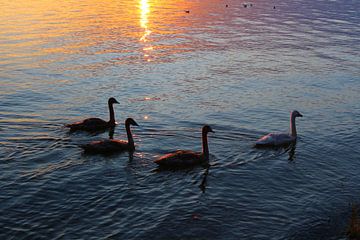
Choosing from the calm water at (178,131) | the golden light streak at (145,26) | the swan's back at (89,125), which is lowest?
the calm water at (178,131)

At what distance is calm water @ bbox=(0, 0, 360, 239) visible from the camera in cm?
1560

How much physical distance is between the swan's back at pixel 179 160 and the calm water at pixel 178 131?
0.35 m

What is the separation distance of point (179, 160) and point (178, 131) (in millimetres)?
5067

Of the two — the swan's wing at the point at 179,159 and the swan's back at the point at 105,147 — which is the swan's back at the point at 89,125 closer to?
the swan's back at the point at 105,147

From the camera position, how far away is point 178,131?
79.7ft

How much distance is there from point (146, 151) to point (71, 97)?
1061cm

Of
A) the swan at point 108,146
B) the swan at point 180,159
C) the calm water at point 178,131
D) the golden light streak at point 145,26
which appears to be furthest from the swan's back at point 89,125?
the golden light streak at point 145,26

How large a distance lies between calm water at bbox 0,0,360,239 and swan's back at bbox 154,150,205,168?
0.35 meters

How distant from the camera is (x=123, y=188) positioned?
57.5 ft

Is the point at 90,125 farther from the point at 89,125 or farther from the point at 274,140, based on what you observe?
the point at 274,140

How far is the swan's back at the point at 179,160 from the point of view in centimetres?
1922

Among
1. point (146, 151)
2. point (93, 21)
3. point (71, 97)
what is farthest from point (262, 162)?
point (93, 21)

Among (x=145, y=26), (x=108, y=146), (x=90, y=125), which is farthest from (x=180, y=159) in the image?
(x=145, y=26)

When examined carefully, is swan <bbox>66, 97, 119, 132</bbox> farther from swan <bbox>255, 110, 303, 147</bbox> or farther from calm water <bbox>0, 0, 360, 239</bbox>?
swan <bbox>255, 110, 303, 147</bbox>
